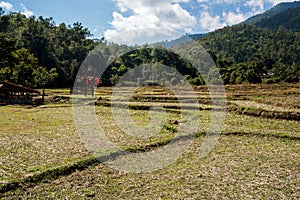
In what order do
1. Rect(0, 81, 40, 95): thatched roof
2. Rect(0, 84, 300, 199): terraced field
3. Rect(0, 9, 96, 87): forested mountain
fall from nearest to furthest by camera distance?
Rect(0, 84, 300, 199): terraced field, Rect(0, 81, 40, 95): thatched roof, Rect(0, 9, 96, 87): forested mountain

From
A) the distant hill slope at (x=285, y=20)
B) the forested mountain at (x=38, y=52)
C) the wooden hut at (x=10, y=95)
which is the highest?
the distant hill slope at (x=285, y=20)

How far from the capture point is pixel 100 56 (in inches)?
2373

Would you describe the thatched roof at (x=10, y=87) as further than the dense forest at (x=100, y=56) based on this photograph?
No

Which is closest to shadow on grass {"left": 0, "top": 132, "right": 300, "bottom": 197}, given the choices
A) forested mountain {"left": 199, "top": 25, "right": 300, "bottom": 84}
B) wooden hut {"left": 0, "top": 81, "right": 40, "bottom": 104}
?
wooden hut {"left": 0, "top": 81, "right": 40, "bottom": 104}

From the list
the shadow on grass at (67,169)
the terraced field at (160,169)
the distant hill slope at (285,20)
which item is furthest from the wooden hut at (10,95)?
the distant hill slope at (285,20)

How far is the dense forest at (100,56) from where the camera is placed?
37.9 meters

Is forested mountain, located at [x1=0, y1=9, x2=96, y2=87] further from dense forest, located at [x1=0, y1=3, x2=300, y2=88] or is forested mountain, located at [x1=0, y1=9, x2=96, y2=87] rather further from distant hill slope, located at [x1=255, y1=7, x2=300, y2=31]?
distant hill slope, located at [x1=255, y1=7, x2=300, y2=31]

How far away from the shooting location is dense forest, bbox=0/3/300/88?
37.9 meters

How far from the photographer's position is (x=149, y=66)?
57.5 metres

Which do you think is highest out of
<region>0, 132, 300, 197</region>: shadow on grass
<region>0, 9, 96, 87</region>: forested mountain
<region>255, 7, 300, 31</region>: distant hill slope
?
<region>255, 7, 300, 31</region>: distant hill slope

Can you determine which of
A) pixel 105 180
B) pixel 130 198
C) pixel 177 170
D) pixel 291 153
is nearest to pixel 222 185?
pixel 177 170

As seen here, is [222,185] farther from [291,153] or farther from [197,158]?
[291,153]

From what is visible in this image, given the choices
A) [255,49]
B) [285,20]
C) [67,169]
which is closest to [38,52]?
[67,169]

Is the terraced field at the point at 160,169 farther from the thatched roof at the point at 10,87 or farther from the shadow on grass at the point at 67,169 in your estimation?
the thatched roof at the point at 10,87
